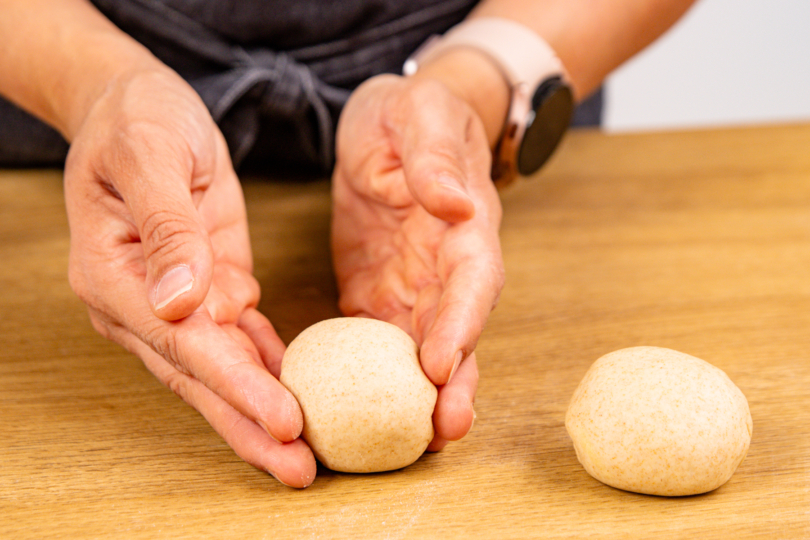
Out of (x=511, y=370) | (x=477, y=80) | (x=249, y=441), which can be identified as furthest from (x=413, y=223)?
(x=249, y=441)

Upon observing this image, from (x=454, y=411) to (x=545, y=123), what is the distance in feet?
3.09

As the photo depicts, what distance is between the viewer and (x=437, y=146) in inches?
44.8

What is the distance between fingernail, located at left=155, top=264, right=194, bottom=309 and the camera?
2.91ft

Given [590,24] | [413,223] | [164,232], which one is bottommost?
[413,223]

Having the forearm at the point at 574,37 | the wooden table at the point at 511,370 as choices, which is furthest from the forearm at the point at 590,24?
the wooden table at the point at 511,370

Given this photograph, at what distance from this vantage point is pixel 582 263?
151 cm

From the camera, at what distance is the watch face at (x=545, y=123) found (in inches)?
62.0

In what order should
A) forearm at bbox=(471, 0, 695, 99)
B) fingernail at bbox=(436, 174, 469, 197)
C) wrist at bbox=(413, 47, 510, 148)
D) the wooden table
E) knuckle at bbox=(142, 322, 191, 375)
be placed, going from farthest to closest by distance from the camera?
A: forearm at bbox=(471, 0, 695, 99) → wrist at bbox=(413, 47, 510, 148) → fingernail at bbox=(436, 174, 469, 197) → knuckle at bbox=(142, 322, 191, 375) → the wooden table

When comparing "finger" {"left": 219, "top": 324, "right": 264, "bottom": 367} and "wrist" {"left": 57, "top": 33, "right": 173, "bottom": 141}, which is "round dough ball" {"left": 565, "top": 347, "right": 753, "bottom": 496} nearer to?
"finger" {"left": 219, "top": 324, "right": 264, "bottom": 367}

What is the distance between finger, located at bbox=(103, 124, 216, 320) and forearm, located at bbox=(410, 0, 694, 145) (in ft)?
2.20

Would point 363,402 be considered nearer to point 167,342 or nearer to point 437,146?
point 167,342

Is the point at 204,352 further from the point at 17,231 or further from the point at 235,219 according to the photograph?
the point at 17,231

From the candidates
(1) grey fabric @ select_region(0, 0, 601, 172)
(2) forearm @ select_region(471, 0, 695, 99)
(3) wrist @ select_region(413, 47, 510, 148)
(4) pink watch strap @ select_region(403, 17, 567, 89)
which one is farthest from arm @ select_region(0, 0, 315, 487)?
(2) forearm @ select_region(471, 0, 695, 99)

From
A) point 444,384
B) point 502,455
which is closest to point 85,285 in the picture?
point 444,384
